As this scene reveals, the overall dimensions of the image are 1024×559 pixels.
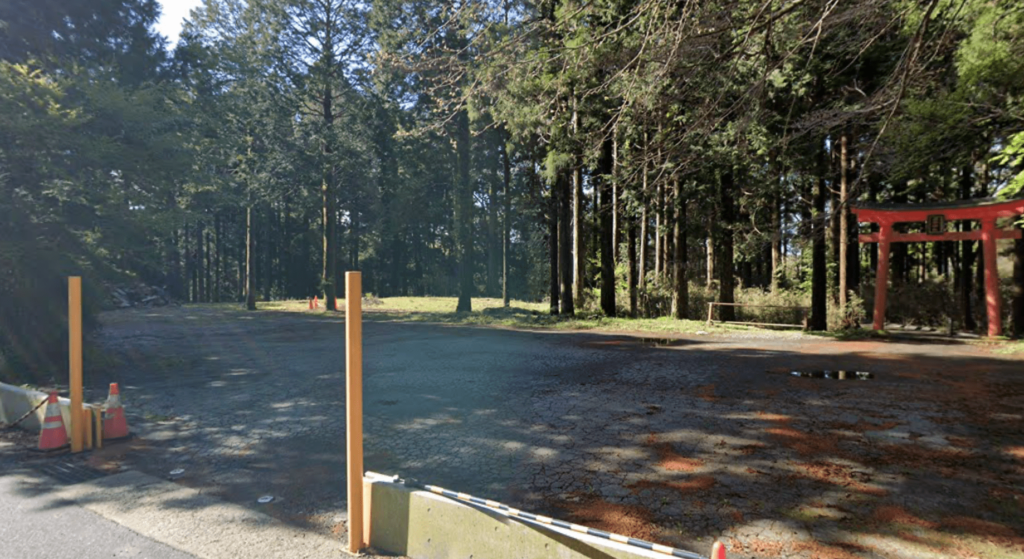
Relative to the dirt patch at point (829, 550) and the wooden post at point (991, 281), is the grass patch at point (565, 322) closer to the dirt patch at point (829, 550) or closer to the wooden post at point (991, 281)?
the wooden post at point (991, 281)

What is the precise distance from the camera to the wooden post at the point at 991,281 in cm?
1538

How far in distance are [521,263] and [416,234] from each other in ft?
40.2

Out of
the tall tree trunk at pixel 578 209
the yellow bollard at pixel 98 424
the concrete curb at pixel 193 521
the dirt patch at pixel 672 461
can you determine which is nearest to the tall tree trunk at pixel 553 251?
the tall tree trunk at pixel 578 209

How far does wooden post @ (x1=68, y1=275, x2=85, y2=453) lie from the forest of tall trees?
4.01 meters

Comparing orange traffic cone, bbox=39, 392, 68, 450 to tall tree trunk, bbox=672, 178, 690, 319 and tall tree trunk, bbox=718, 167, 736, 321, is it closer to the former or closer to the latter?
tall tree trunk, bbox=718, 167, 736, 321

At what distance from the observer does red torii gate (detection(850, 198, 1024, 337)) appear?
599 inches

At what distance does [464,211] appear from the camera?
30.6 m

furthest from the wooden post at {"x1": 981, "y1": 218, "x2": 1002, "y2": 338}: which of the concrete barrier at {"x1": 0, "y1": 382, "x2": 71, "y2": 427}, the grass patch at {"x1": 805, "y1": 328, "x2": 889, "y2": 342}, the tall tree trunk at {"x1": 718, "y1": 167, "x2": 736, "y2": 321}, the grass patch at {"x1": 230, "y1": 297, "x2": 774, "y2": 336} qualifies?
the concrete barrier at {"x1": 0, "y1": 382, "x2": 71, "y2": 427}

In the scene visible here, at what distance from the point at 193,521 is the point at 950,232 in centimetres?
2031

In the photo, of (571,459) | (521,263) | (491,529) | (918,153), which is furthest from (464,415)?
(521,263)

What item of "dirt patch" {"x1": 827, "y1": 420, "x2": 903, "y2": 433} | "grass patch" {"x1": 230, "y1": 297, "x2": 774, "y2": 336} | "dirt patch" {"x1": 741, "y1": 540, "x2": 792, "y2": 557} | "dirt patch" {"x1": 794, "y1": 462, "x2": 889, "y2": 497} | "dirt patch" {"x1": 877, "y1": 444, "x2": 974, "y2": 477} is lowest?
"dirt patch" {"x1": 741, "y1": 540, "x2": 792, "y2": 557}

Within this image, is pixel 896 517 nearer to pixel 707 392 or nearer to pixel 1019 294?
pixel 707 392

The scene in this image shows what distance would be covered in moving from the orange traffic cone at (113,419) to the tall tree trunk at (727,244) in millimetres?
18219

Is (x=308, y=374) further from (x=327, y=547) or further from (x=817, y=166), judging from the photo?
(x=817, y=166)
